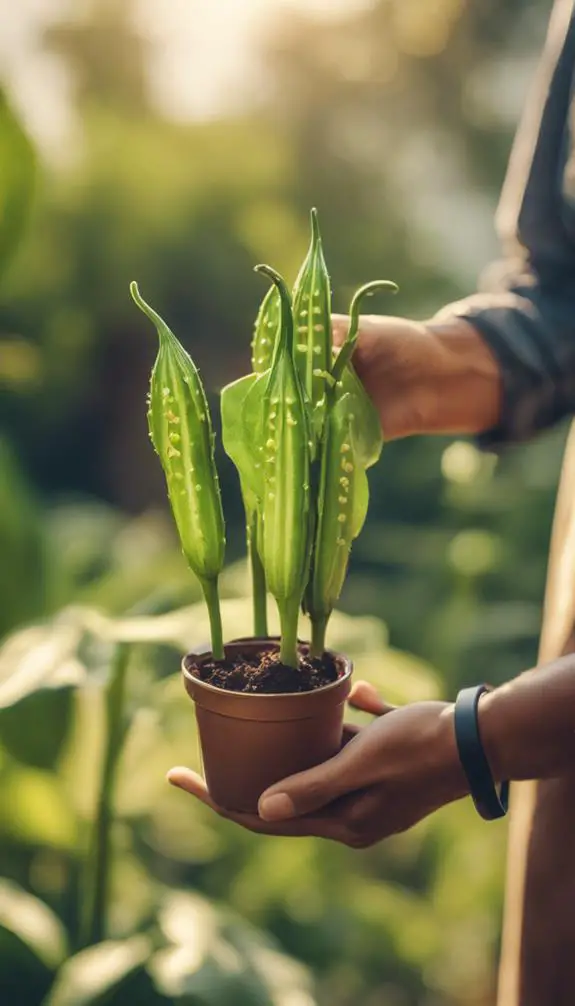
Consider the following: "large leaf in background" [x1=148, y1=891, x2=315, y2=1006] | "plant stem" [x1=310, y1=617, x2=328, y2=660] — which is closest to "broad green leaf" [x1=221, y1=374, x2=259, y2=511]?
"plant stem" [x1=310, y1=617, x2=328, y2=660]

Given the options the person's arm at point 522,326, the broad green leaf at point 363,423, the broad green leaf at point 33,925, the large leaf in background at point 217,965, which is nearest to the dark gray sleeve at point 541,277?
the person's arm at point 522,326

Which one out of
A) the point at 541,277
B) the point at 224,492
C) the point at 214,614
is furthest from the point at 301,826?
the point at 224,492

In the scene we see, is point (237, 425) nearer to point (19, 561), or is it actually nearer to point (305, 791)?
point (305, 791)

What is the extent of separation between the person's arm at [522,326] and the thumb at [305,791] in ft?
0.94

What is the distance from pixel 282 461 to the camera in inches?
22.9

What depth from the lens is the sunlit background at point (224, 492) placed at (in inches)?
40.4

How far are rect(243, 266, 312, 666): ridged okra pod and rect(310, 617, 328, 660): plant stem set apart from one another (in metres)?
0.04

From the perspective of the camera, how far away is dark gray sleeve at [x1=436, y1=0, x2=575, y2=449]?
2.70ft

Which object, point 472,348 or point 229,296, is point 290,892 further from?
point 229,296

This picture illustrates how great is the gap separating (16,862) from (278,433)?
93cm

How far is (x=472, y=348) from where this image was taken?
81cm

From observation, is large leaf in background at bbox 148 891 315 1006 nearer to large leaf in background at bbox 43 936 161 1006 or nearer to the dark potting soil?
large leaf in background at bbox 43 936 161 1006

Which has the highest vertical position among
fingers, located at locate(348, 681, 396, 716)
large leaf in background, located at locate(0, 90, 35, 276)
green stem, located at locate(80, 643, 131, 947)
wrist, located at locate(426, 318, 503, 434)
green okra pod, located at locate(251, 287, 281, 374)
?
large leaf in background, located at locate(0, 90, 35, 276)

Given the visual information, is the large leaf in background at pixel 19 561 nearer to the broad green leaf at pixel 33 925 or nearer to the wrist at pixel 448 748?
the broad green leaf at pixel 33 925
